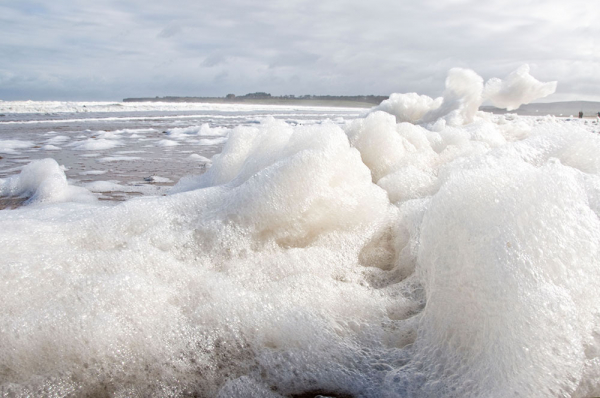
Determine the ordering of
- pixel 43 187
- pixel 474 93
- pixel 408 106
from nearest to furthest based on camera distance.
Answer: pixel 43 187 → pixel 474 93 → pixel 408 106

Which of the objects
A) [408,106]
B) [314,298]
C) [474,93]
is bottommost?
[314,298]

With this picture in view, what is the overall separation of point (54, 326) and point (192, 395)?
0.45 metres

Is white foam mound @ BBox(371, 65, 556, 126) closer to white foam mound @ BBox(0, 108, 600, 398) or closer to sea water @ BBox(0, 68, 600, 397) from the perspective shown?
sea water @ BBox(0, 68, 600, 397)

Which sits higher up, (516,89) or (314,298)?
(516,89)

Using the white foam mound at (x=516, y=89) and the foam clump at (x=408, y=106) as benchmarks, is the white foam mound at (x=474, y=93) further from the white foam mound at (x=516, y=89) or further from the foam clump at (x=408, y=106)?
the foam clump at (x=408, y=106)

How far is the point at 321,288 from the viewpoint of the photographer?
1.52 metres

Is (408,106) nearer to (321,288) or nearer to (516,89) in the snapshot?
(516,89)

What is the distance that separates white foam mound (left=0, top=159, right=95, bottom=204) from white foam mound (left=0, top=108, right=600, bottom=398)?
1.22 meters

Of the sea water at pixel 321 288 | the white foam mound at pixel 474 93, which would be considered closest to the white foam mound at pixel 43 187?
the sea water at pixel 321 288

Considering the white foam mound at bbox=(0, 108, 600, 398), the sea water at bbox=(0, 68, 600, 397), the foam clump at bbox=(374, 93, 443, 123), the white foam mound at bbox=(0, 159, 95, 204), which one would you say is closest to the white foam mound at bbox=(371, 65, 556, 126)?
the foam clump at bbox=(374, 93, 443, 123)

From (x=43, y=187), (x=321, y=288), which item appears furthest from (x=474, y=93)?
(x=43, y=187)

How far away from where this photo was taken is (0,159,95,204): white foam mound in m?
2.99

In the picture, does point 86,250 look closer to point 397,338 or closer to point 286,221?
point 286,221

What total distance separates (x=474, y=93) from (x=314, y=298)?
4051 millimetres
